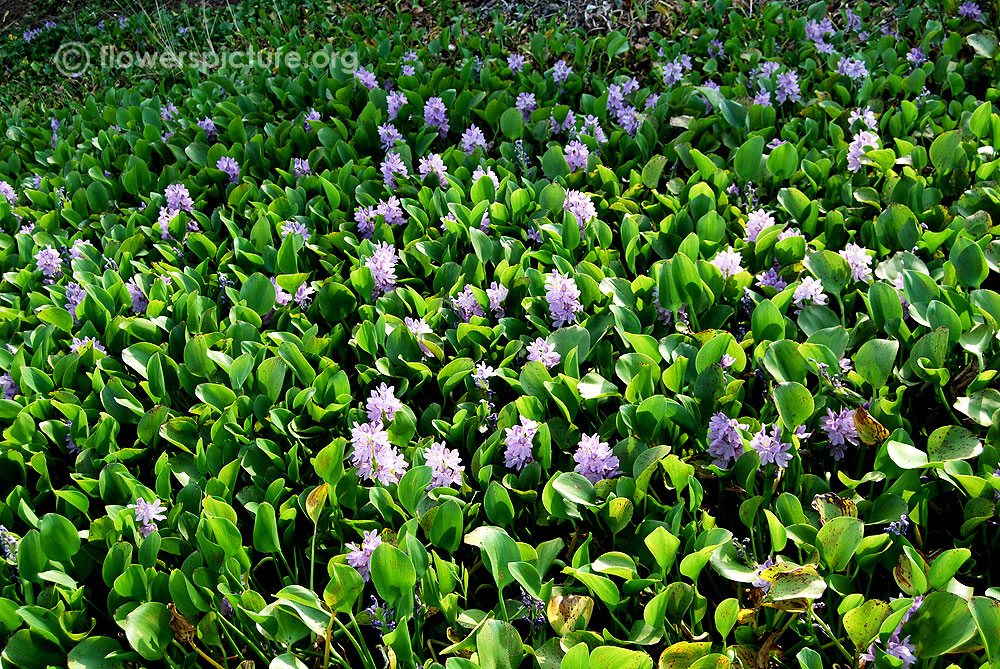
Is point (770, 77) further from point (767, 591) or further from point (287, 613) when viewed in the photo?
point (287, 613)

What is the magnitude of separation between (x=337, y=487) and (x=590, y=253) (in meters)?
1.13

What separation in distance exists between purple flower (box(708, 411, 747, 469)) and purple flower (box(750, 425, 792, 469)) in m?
0.05

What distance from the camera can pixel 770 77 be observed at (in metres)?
3.48

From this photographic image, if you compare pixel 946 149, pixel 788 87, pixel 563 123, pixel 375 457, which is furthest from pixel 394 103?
pixel 946 149

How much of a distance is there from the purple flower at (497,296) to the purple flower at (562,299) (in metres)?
0.14

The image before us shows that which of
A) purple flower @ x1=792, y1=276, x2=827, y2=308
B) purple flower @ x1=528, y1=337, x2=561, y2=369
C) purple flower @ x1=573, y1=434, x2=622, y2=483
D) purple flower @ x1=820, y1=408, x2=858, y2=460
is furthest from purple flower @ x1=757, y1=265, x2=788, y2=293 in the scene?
purple flower @ x1=573, y1=434, x2=622, y2=483

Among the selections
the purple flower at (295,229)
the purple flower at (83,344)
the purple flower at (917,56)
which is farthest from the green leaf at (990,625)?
the purple flower at (917,56)

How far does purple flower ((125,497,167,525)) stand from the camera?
2008 mm

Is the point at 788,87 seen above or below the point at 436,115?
above

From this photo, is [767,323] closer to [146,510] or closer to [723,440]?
[723,440]

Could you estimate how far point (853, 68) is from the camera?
3.42m

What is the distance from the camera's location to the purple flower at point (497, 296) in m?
2.44

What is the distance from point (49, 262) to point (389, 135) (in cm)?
144

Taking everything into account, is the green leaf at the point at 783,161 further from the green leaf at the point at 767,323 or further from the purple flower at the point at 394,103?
the purple flower at the point at 394,103
